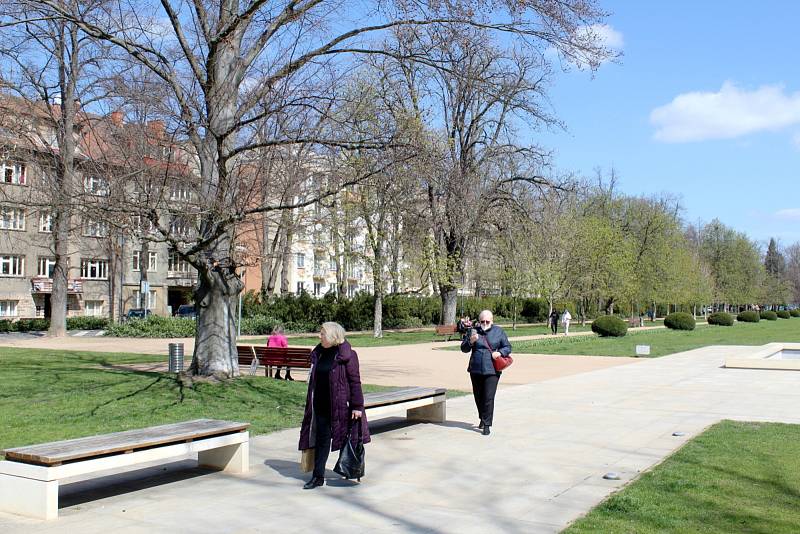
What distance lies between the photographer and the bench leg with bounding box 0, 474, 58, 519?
19.7 feet

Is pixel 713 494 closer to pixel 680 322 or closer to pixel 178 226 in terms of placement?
pixel 178 226

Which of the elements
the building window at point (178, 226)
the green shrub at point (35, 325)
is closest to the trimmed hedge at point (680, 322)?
the green shrub at point (35, 325)

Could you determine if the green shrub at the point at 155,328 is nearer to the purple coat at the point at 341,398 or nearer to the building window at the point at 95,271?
the building window at the point at 95,271

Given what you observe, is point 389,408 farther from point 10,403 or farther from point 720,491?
point 10,403

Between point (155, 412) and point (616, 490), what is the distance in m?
6.93

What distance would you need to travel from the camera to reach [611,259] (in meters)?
54.3

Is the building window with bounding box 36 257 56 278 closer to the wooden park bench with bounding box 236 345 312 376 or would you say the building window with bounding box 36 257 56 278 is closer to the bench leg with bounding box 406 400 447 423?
the wooden park bench with bounding box 236 345 312 376

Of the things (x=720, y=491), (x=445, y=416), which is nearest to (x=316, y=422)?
(x=720, y=491)

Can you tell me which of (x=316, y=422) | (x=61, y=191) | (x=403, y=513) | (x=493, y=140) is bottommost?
(x=403, y=513)

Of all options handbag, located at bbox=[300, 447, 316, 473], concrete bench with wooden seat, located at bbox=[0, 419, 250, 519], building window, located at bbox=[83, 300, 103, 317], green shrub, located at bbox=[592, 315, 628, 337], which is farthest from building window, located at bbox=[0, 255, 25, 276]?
handbag, located at bbox=[300, 447, 316, 473]

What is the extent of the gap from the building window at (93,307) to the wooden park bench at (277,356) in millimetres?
43213

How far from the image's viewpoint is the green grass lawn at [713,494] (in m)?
5.88

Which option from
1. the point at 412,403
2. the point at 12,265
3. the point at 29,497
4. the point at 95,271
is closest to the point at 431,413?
the point at 412,403

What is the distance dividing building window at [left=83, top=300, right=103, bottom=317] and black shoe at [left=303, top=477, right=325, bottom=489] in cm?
5383
